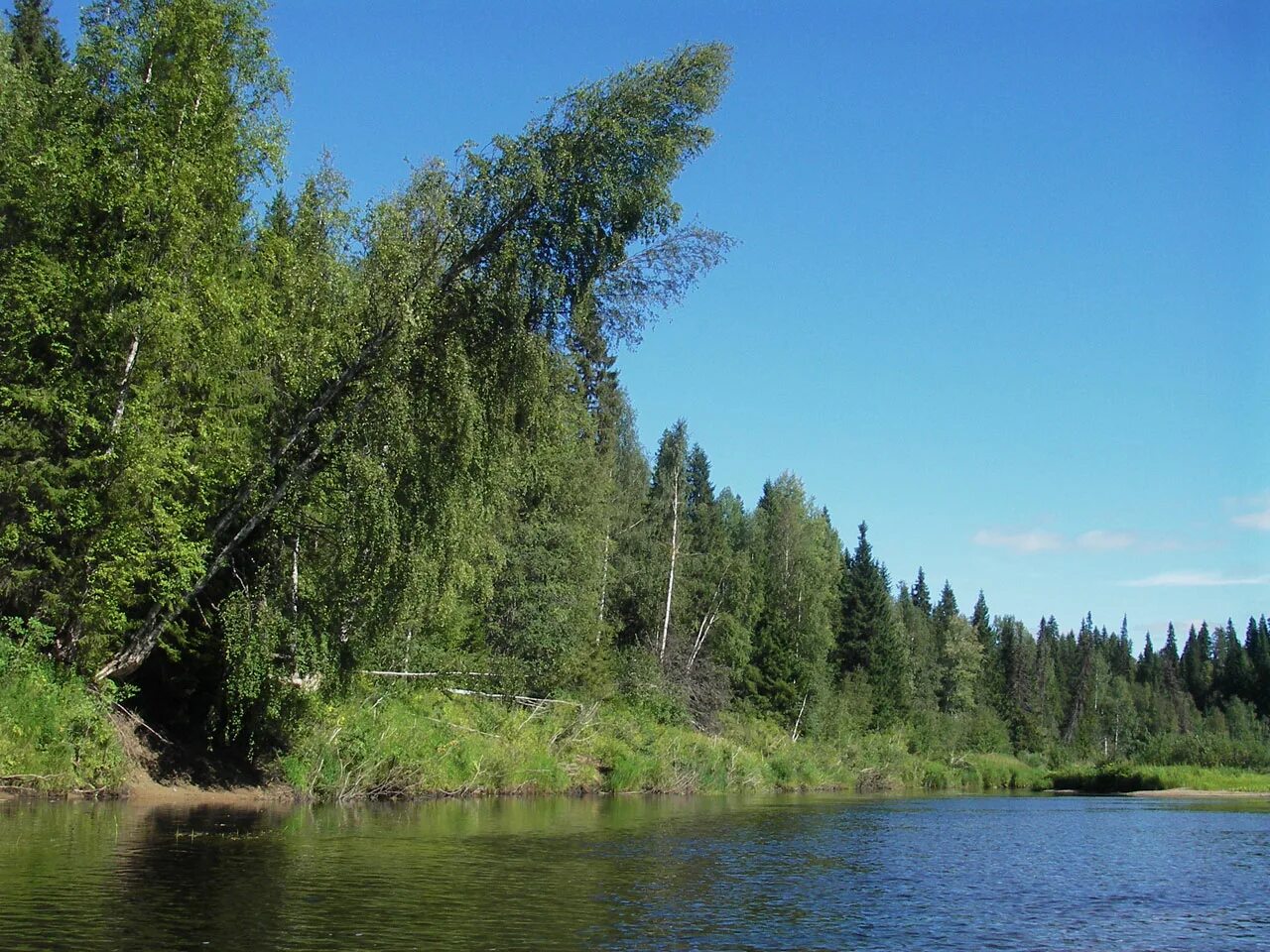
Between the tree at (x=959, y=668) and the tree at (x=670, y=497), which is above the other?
the tree at (x=670, y=497)

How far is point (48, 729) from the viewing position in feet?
73.7

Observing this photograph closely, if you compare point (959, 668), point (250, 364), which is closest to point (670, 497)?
point (250, 364)

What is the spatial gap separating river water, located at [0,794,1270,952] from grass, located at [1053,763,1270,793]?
1740 inches

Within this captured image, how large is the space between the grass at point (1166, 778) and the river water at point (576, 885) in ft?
145

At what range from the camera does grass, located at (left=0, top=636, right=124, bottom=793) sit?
21891 millimetres

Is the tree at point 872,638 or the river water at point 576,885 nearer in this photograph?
the river water at point 576,885

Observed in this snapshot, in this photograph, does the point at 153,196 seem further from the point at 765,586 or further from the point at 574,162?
the point at 765,586

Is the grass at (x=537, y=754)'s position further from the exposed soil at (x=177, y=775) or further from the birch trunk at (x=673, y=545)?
the birch trunk at (x=673, y=545)

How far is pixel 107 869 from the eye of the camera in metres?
14.1

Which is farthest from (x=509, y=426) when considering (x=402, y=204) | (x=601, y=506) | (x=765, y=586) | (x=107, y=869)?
(x=765, y=586)

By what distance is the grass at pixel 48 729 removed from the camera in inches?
862

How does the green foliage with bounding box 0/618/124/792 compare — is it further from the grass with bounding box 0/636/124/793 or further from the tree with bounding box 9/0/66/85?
the tree with bounding box 9/0/66/85

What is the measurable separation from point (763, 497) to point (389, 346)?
74116 mm

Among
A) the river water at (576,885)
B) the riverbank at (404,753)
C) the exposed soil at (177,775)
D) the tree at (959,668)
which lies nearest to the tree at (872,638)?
the tree at (959,668)
